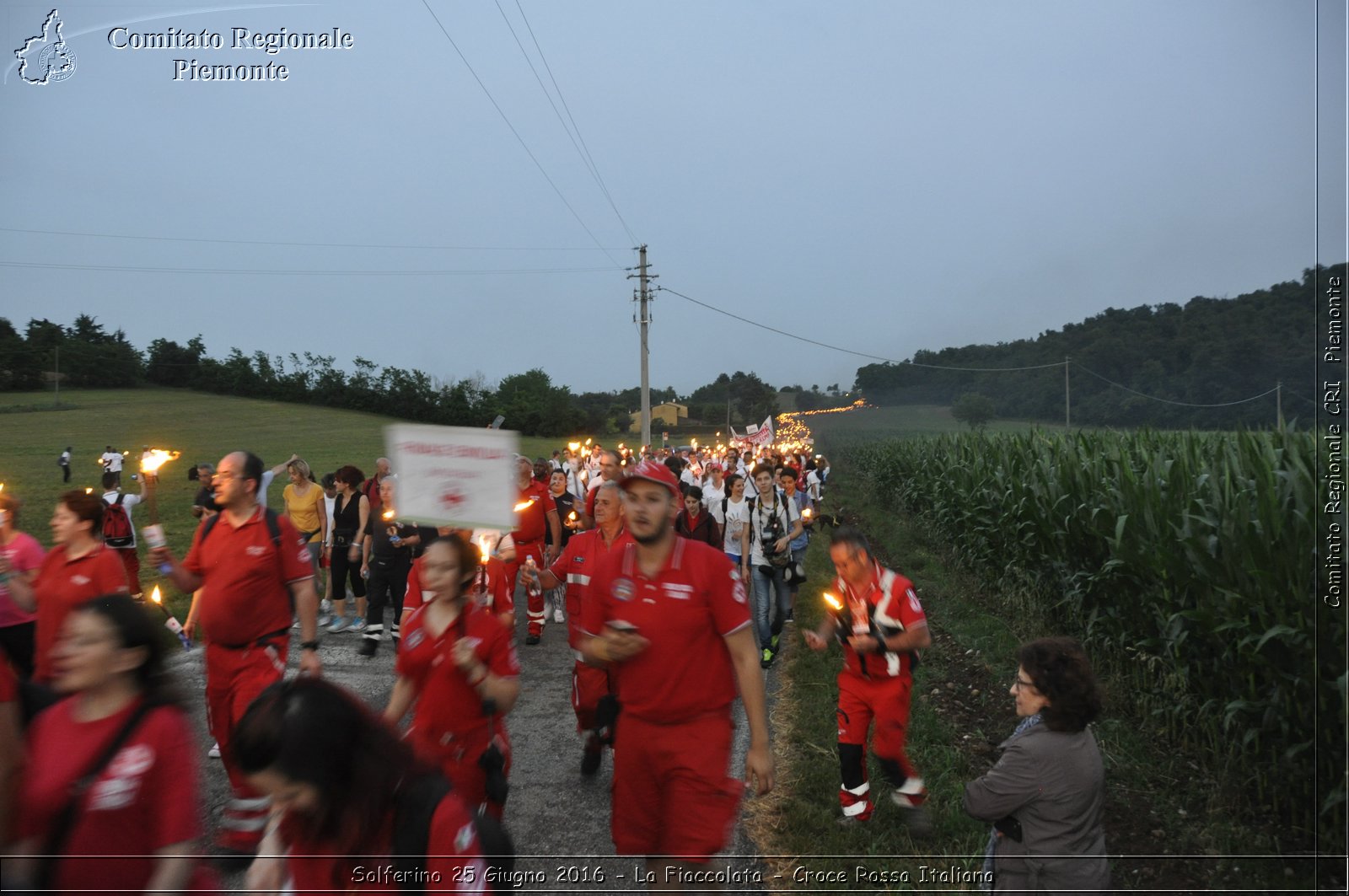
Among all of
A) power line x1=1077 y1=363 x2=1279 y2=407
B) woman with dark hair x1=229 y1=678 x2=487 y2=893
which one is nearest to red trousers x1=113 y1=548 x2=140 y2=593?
woman with dark hair x1=229 y1=678 x2=487 y2=893

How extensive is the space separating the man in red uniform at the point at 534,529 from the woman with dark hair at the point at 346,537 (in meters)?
1.88

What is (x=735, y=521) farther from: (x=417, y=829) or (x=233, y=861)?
(x=417, y=829)

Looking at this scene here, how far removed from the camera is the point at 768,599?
8445mm

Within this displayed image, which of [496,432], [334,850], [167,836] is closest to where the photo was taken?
[334,850]

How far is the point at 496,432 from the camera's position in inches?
153

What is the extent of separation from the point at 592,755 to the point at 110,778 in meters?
3.59

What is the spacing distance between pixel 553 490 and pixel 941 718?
19.2 feet

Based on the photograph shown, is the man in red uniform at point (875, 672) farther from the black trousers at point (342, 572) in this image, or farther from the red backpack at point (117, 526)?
the red backpack at point (117, 526)

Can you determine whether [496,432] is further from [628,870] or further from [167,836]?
[628,870]

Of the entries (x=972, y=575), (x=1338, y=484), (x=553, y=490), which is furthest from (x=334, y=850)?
(x=972, y=575)

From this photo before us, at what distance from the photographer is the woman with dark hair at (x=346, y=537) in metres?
9.16

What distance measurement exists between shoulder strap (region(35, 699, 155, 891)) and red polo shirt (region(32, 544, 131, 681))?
2435 millimetres

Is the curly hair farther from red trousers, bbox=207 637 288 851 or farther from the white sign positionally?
red trousers, bbox=207 637 288 851

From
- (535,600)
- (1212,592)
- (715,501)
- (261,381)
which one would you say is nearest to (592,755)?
(535,600)
